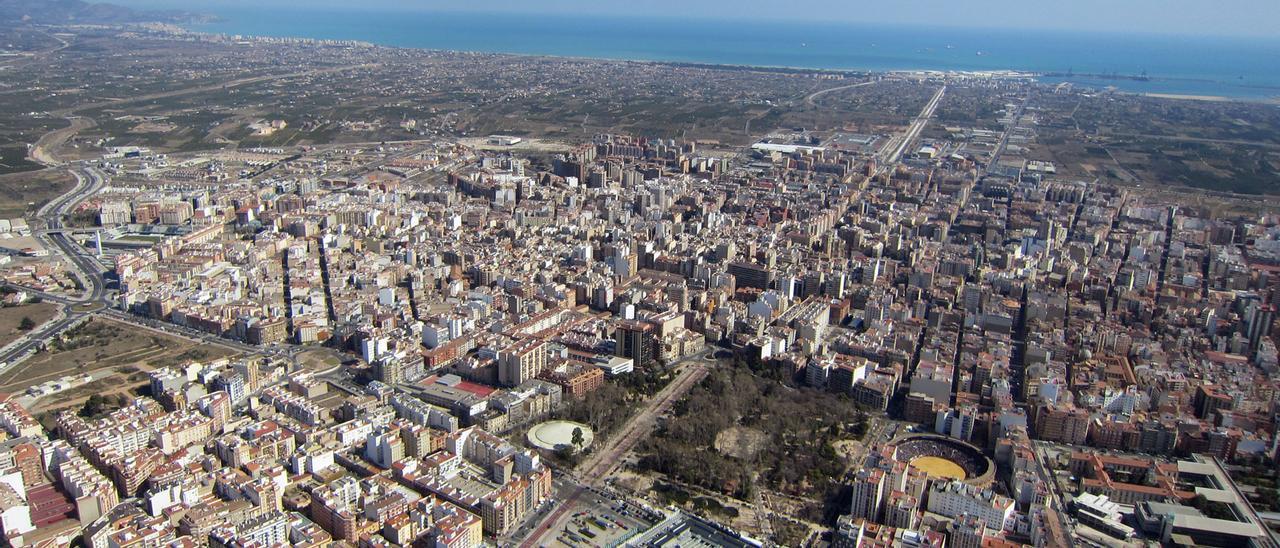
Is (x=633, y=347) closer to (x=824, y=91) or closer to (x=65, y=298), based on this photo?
(x=65, y=298)

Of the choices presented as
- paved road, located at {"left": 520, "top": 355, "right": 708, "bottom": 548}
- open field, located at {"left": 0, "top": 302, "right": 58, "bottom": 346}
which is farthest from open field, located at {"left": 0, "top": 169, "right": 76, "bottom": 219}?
paved road, located at {"left": 520, "top": 355, "right": 708, "bottom": 548}

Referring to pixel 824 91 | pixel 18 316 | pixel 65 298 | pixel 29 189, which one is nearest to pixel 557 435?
pixel 18 316

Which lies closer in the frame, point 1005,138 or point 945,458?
point 945,458

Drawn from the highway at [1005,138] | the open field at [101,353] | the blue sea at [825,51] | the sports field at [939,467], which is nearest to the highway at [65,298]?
the open field at [101,353]

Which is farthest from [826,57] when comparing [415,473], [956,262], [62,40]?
[415,473]

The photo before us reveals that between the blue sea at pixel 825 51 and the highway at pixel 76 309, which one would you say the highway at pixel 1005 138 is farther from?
the highway at pixel 76 309

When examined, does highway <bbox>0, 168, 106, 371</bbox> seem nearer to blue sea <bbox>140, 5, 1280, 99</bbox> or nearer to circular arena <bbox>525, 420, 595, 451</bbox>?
circular arena <bbox>525, 420, 595, 451</bbox>

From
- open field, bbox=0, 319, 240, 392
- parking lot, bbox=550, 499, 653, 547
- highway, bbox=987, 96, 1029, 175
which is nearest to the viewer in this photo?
parking lot, bbox=550, 499, 653, 547
